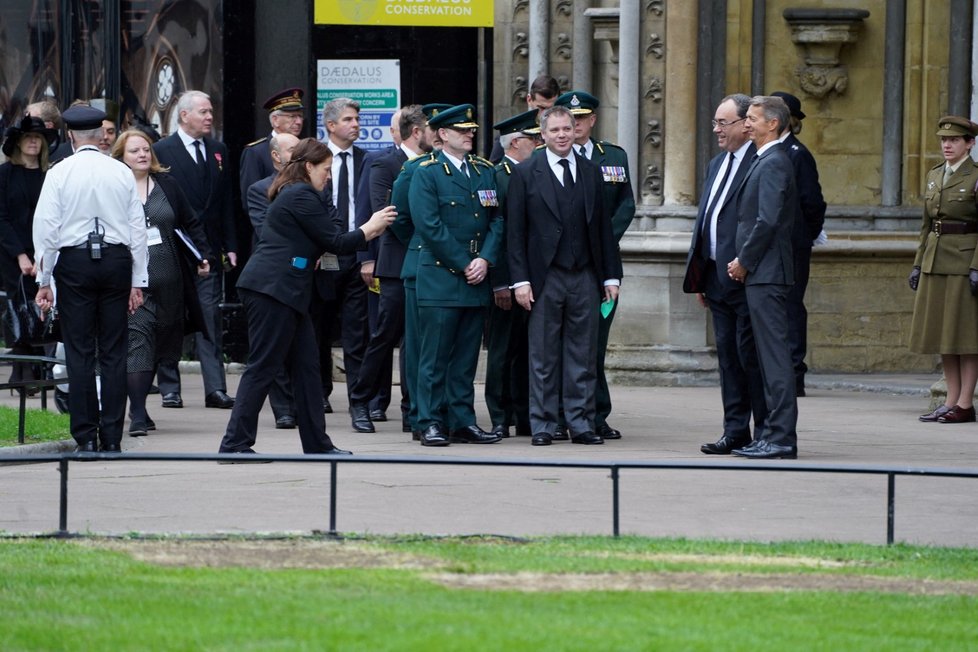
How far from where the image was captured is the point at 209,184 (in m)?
14.4

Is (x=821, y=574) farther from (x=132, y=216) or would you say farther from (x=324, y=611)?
(x=132, y=216)

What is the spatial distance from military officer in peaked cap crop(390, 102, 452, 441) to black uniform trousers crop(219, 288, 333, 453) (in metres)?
1.43

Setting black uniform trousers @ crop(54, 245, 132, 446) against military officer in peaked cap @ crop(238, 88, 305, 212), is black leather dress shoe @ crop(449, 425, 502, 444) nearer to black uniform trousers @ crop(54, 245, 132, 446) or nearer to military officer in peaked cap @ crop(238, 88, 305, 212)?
black uniform trousers @ crop(54, 245, 132, 446)

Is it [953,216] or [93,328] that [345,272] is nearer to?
[93,328]

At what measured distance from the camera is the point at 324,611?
6477 millimetres

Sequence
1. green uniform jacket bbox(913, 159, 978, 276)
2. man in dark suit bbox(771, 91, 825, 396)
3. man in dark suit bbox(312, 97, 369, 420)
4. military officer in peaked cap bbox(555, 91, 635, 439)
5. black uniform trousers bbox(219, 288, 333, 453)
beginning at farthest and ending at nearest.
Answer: man in dark suit bbox(771, 91, 825, 396) → man in dark suit bbox(312, 97, 369, 420) → green uniform jacket bbox(913, 159, 978, 276) → military officer in peaked cap bbox(555, 91, 635, 439) → black uniform trousers bbox(219, 288, 333, 453)

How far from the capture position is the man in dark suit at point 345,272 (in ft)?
43.6

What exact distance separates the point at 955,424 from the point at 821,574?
6165 mm

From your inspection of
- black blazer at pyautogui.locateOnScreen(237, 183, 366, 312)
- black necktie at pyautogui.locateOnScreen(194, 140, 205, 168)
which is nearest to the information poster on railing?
black necktie at pyautogui.locateOnScreen(194, 140, 205, 168)

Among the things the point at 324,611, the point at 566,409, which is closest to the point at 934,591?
the point at 324,611

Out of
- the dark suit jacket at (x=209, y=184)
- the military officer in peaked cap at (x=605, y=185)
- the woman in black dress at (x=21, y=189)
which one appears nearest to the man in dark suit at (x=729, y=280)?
the military officer in peaked cap at (x=605, y=185)

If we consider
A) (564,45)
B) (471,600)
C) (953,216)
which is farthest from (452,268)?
(564,45)

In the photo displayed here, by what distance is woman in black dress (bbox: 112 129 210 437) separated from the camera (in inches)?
485

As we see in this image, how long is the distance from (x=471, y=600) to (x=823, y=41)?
10488mm
